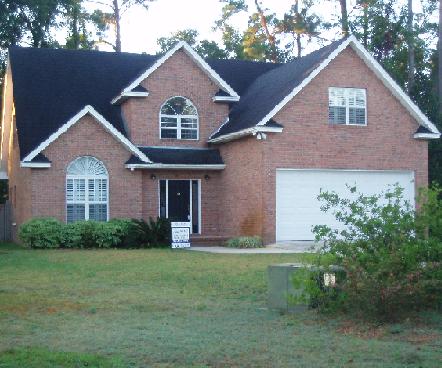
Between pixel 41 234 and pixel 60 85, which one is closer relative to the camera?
pixel 41 234

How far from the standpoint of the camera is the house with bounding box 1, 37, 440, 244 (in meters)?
27.4

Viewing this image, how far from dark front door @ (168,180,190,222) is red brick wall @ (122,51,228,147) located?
1569mm

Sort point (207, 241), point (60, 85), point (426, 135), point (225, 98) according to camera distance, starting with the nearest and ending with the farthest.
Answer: point (207, 241) < point (426, 135) < point (225, 98) < point (60, 85)

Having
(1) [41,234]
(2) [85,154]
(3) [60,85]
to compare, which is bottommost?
(1) [41,234]

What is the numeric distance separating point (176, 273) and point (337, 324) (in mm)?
7111

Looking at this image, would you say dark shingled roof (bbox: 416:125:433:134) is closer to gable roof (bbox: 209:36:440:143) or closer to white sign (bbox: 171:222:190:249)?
gable roof (bbox: 209:36:440:143)

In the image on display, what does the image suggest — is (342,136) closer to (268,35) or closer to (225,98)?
(225,98)

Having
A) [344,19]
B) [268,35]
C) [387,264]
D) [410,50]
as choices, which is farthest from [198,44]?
[387,264]

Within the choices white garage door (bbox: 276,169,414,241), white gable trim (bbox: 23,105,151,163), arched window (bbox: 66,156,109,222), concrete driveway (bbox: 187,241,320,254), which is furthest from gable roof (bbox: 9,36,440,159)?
concrete driveway (bbox: 187,241,320,254)

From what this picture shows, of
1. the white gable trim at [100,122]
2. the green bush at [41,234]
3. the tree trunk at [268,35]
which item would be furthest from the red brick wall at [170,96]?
the tree trunk at [268,35]

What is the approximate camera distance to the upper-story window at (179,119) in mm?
30547

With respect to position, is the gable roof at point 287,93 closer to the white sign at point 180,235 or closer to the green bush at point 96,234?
the white sign at point 180,235

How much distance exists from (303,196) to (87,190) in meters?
7.72

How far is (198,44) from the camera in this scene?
50688mm
